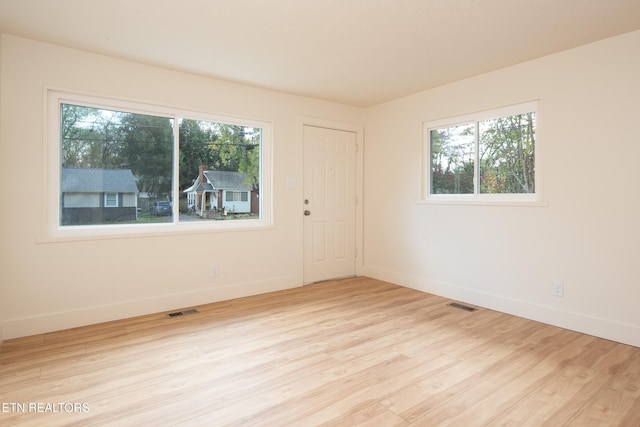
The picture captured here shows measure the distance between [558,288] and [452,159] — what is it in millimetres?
1710

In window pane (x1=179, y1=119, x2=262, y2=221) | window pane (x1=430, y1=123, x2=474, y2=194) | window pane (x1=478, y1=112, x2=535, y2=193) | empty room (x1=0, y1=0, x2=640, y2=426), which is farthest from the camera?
window pane (x1=430, y1=123, x2=474, y2=194)

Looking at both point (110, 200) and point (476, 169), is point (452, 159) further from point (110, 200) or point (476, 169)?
point (110, 200)

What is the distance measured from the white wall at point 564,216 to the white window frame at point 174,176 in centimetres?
189

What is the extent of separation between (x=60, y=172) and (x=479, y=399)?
367 centimetres

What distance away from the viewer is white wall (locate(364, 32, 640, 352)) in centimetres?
276

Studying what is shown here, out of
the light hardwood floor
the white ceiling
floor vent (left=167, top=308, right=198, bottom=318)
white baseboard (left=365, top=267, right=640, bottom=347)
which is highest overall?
the white ceiling

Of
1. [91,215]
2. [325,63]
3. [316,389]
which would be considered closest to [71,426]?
[316,389]

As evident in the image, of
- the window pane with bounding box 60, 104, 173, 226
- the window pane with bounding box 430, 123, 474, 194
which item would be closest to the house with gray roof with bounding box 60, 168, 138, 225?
the window pane with bounding box 60, 104, 173, 226

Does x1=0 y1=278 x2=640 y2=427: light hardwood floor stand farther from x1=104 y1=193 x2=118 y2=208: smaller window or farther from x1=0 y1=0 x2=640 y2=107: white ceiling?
x1=0 y1=0 x2=640 y2=107: white ceiling

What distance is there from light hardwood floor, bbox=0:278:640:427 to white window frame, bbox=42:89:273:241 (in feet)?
2.83

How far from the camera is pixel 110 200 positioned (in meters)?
3.34

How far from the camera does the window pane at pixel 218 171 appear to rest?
3771mm

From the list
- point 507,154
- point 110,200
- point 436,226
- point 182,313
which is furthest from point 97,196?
point 507,154

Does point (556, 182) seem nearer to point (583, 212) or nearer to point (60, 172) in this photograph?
point (583, 212)
